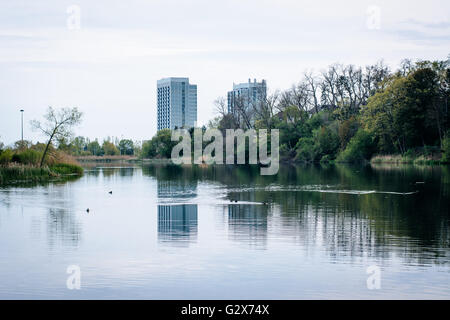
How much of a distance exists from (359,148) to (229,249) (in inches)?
2761

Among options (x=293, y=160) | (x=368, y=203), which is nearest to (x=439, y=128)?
(x=293, y=160)

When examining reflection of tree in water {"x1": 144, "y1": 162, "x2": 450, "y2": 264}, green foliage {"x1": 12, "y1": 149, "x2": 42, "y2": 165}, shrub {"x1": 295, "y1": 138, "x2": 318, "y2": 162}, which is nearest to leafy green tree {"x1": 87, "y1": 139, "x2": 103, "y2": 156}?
shrub {"x1": 295, "y1": 138, "x2": 318, "y2": 162}

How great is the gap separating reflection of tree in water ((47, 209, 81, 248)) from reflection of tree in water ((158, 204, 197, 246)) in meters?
2.60

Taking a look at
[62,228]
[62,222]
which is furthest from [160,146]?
[62,228]

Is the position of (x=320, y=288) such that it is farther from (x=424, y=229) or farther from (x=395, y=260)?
(x=424, y=229)

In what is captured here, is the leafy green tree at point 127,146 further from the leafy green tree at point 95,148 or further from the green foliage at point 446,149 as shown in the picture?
the green foliage at point 446,149

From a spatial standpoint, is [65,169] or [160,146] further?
[160,146]

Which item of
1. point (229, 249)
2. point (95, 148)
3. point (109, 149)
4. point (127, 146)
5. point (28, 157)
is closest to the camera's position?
point (229, 249)

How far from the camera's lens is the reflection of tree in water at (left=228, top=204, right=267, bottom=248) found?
15.5 m

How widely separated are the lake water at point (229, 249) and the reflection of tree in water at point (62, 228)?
0.11 ft

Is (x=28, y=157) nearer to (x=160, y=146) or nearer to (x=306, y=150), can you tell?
(x=306, y=150)

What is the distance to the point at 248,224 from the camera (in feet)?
60.0

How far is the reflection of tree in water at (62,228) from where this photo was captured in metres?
15.7

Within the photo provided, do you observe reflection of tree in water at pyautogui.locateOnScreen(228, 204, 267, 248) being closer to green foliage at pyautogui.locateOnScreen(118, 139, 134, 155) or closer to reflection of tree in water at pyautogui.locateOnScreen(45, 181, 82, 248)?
reflection of tree in water at pyautogui.locateOnScreen(45, 181, 82, 248)
